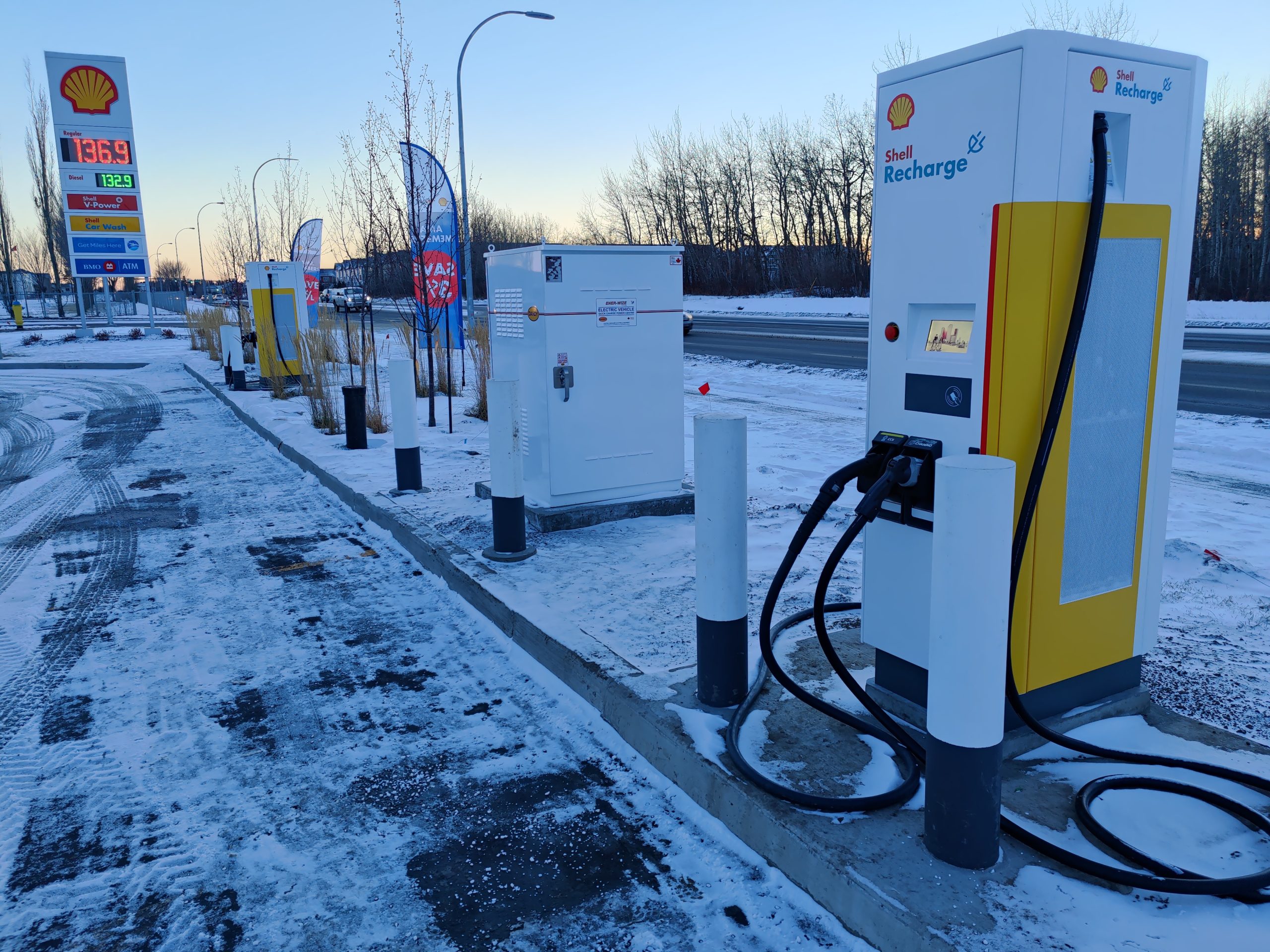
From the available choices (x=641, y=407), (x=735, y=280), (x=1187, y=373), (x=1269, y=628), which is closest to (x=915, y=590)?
(x=1269, y=628)

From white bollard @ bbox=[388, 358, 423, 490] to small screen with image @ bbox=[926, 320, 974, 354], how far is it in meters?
5.06

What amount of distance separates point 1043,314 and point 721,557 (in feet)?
4.66

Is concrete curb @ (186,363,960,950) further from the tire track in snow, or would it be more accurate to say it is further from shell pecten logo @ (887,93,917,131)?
shell pecten logo @ (887,93,917,131)

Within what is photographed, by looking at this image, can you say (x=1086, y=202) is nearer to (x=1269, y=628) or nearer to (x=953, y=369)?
(x=953, y=369)

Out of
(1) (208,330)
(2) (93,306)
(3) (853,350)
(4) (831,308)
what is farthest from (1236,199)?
(2) (93,306)

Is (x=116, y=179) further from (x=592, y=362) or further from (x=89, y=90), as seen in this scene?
(x=592, y=362)

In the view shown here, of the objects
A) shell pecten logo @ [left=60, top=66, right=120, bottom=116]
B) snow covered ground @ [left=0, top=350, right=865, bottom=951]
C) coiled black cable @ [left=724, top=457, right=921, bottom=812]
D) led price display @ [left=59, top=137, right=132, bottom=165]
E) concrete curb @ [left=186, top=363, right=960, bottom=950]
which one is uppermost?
shell pecten logo @ [left=60, top=66, right=120, bottom=116]

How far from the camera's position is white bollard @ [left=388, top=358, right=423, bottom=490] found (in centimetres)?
741

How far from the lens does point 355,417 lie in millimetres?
10211

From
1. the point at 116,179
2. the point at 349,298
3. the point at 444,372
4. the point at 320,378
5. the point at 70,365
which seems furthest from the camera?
the point at 116,179

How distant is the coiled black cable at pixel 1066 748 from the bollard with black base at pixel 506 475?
2.75 metres

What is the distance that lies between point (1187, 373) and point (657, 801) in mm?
15017

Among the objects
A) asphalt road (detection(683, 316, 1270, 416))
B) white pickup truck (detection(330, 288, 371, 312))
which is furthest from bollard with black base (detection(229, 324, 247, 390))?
white pickup truck (detection(330, 288, 371, 312))

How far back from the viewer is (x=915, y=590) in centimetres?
331
